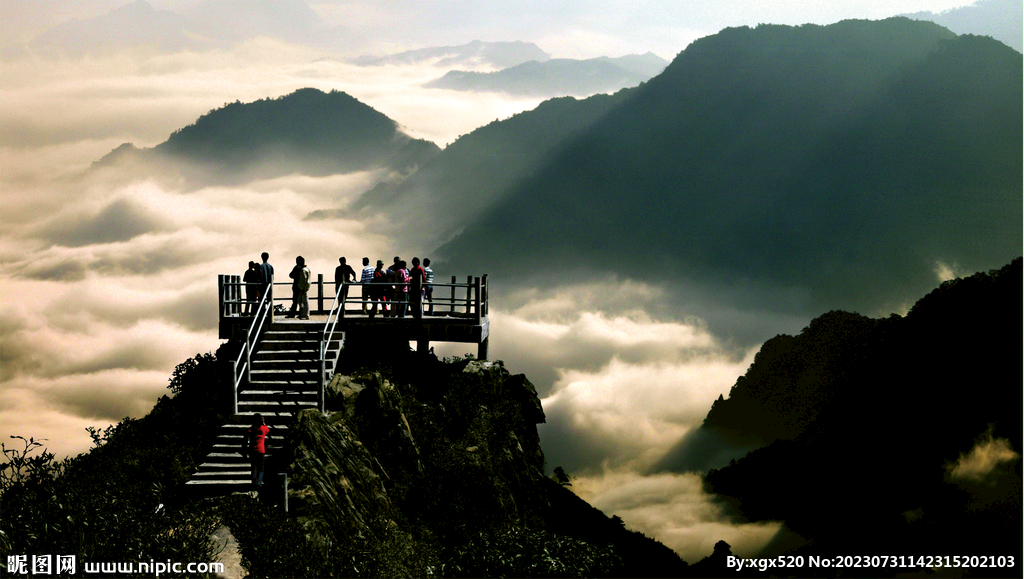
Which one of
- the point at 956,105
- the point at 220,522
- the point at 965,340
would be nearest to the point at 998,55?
the point at 956,105

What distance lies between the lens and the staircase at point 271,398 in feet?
68.3

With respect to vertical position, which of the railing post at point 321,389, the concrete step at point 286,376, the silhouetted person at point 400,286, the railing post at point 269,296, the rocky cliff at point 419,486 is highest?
the silhouetted person at point 400,286

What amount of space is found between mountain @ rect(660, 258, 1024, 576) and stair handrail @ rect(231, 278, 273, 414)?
36.3 m

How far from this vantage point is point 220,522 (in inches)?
691

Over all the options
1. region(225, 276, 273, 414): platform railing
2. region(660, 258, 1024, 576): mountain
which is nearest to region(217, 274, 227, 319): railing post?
region(225, 276, 273, 414): platform railing

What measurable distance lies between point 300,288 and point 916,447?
2603 inches

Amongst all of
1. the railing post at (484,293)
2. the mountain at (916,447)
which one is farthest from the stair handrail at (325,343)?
the mountain at (916,447)

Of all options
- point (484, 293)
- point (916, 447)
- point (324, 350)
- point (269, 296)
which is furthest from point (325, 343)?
point (916, 447)

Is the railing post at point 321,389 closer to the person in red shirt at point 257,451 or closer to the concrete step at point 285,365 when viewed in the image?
the concrete step at point 285,365

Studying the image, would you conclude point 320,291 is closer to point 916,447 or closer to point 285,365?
point 285,365

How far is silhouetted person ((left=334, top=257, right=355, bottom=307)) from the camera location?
27.9 meters

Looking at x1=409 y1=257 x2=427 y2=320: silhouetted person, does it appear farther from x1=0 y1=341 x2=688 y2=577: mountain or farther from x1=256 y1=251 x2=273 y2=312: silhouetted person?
x1=256 y1=251 x2=273 y2=312: silhouetted person

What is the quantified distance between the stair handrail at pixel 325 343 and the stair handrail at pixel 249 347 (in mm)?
1754

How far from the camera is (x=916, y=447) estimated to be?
78062mm
